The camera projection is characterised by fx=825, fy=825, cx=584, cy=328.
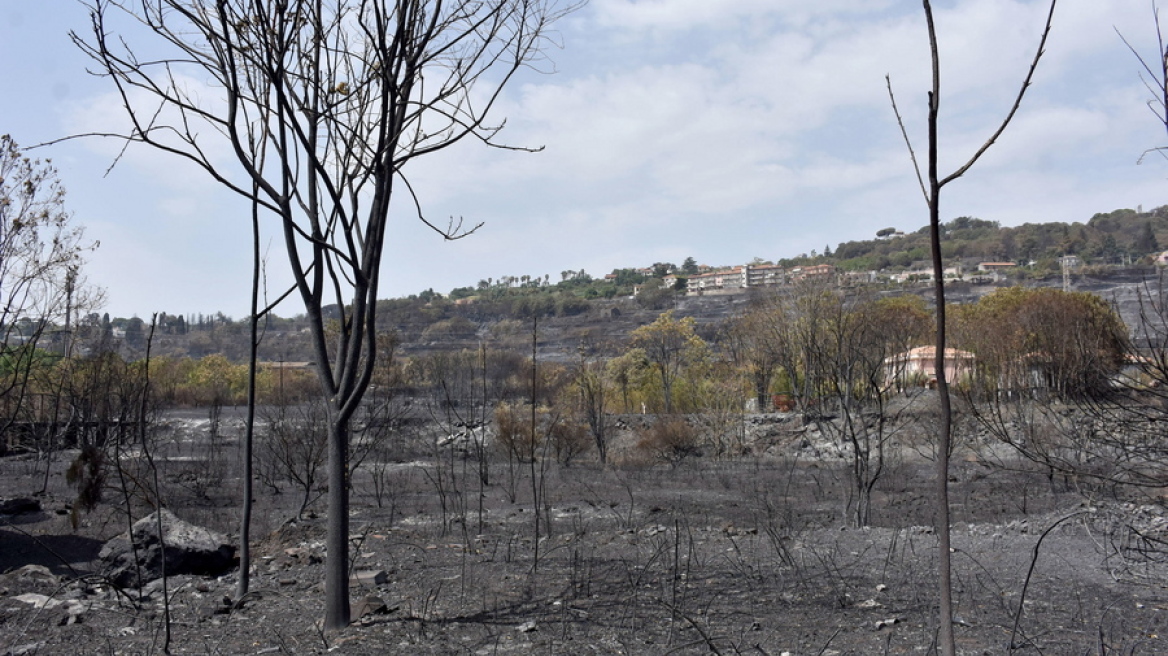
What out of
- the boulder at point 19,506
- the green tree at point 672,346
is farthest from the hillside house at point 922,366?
the boulder at point 19,506

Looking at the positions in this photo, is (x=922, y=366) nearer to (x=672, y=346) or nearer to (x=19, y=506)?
(x=672, y=346)

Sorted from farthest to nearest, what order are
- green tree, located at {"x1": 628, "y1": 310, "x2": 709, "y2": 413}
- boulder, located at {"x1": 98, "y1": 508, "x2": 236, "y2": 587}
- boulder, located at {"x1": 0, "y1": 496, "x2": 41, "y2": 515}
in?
green tree, located at {"x1": 628, "y1": 310, "x2": 709, "y2": 413}
boulder, located at {"x1": 0, "y1": 496, "x2": 41, "y2": 515}
boulder, located at {"x1": 98, "y1": 508, "x2": 236, "y2": 587}

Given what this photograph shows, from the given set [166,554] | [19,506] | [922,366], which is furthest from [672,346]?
[166,554]

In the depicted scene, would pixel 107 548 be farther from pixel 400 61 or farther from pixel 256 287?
pixel 400 61

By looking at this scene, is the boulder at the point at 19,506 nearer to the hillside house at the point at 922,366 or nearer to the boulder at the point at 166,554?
the boulder at the point at 166,554

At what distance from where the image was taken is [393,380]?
1317 cm

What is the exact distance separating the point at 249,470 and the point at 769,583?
403 cm

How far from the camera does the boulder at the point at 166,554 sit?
8.13 metres

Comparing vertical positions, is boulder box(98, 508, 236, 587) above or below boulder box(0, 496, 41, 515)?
above

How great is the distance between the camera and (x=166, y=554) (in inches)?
322

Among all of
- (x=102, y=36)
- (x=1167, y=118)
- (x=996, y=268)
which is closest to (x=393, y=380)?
(x=102, y=36)

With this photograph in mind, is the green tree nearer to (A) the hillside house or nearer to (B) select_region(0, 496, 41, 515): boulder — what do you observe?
(A) the hillside house

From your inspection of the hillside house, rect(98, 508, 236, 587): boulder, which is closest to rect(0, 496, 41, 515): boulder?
rect(98, 508, 236, 587): boulder

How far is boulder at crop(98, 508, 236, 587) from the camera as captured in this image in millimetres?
8133
